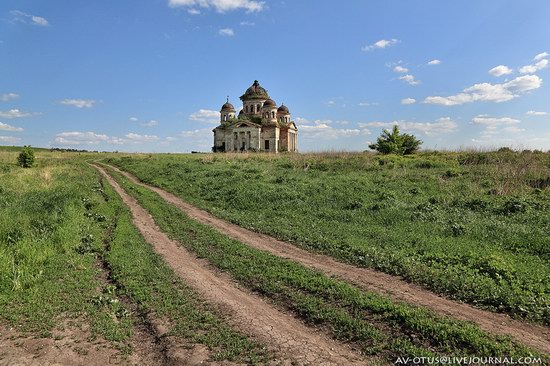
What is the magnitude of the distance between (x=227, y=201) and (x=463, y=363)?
13.2 meters

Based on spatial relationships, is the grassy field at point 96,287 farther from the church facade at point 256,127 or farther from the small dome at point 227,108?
the small dome at point 227,108

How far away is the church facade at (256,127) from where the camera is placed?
6506cm

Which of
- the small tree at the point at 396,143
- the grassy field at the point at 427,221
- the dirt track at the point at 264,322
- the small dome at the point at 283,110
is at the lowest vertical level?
the dirt track at the point at 264,322

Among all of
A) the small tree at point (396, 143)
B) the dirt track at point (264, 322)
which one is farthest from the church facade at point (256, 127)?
the dirt track at point (264, 322)

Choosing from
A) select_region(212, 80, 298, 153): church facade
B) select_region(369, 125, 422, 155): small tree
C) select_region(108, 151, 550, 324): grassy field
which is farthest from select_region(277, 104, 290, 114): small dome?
select_region(108, 151, 550, 324): grassy field

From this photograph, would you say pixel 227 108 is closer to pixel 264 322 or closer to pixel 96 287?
pixel 96 287

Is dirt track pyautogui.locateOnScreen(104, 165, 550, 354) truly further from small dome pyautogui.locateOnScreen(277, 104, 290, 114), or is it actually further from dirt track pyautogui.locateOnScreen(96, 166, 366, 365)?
small dome pyautogui.locateOnScreen(277, 104, 290, 114)

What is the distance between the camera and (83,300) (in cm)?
683

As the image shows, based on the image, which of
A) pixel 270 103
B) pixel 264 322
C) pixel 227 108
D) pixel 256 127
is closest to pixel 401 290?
pixel 264 322

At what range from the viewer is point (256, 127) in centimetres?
6438

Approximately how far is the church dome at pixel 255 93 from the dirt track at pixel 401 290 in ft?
200

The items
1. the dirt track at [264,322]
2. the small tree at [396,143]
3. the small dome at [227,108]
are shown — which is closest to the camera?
the dirt track at [264,322]

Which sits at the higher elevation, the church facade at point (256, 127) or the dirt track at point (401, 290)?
the church facade at point (256, 127)

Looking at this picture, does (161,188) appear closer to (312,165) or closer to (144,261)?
(312,165)
